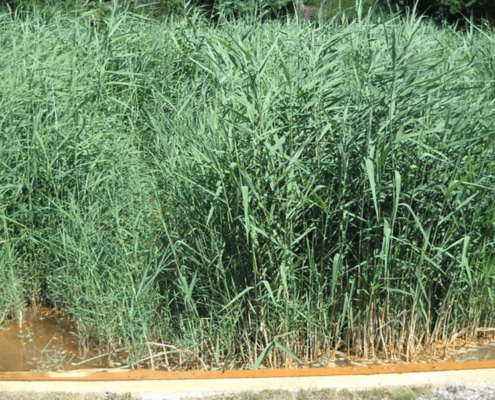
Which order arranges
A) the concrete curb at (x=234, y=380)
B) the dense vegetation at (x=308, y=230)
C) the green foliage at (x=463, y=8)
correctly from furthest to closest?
the green foliage at (x=463, y=8) → the dense vegetation at (x=308, y=230) → the concrete curb at (x=234, y=380)

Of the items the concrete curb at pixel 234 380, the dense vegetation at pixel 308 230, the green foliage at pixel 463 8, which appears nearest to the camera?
the concrete curb at pixel 234 380

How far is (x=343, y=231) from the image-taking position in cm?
410

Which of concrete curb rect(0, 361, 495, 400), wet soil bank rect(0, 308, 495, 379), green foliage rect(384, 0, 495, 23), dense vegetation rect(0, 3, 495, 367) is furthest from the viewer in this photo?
green foliage rect(384, 0, 495, 23)

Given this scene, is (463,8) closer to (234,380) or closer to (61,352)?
(61,352)

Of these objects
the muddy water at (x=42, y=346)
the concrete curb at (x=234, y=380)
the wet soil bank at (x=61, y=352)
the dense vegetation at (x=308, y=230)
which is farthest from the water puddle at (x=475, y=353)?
the muddy water at (x=42, y=346)

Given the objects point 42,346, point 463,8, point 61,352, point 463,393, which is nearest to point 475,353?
point 463,393

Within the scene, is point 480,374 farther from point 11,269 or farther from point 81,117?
point 81,117

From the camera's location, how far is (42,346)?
14.9 ft

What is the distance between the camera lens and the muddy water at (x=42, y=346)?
431 cm

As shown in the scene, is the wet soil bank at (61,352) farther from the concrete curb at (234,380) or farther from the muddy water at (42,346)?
the concrete curb at (234,380)

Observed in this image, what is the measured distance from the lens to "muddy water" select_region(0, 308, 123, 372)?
4.31 m

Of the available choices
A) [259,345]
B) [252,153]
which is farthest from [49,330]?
[252,153]

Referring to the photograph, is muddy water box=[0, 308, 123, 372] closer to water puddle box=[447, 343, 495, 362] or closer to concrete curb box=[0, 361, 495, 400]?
concrete curb box=[0, 361, 495, 400]

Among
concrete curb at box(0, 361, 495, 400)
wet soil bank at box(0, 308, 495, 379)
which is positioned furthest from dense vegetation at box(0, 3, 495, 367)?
concrete curb at box(0, 361, 495, 400)
